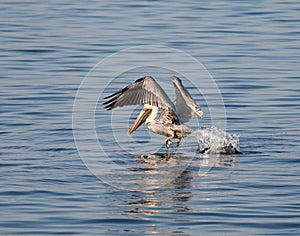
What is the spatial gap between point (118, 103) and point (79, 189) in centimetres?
252

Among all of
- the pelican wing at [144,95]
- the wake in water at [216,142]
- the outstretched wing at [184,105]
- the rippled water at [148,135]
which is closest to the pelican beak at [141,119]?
the rippled water at [148,135]

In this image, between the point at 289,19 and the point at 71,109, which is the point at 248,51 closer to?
the point at 289,19

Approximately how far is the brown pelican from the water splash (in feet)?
0.62

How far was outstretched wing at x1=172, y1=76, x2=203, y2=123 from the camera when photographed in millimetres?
10945

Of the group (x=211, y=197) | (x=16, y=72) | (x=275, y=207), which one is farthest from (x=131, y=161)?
(x=16, y=72)

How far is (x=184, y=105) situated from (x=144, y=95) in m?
0.76

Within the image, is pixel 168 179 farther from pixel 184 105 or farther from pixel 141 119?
pixel 141 119

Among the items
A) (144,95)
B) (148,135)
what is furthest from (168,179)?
(148,135)

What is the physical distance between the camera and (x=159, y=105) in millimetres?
10625

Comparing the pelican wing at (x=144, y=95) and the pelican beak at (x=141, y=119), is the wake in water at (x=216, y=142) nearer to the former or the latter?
the pelican wing at (x=144, y=95)

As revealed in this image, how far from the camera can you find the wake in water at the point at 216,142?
10633 millimetres

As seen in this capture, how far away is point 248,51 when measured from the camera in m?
17.0

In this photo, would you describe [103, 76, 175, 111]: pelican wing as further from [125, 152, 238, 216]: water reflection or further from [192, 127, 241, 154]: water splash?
[125, 152, 238, 216]: water reflection

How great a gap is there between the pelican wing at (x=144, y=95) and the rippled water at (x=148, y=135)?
66 cm
